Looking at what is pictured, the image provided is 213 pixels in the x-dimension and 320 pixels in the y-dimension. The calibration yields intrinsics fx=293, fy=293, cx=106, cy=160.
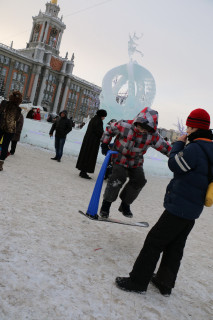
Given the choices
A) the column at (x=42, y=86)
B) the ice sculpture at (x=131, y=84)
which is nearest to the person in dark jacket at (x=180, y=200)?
the ice sculpture at (x=131, y=84)

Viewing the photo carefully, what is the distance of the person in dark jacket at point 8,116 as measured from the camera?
6.07 meters

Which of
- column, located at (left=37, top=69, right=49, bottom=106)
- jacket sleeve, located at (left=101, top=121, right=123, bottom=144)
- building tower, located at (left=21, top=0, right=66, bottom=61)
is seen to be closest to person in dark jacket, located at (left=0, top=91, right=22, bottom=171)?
jacket sleeve, located at (left=101, top=121, right=123, bottom=144)

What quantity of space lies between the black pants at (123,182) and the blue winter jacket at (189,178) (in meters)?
1.33

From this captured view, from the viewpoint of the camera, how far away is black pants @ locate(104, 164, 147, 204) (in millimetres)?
3750

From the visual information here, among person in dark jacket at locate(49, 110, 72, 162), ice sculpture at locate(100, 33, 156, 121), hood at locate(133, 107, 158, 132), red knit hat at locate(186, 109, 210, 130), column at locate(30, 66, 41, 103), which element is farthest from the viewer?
column at locate(30, 66, 41, 103)

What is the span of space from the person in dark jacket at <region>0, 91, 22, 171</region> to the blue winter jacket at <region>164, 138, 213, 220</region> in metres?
4.47

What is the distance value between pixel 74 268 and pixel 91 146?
18.5 feet

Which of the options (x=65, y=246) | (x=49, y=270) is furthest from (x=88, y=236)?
(x=49, y=270)

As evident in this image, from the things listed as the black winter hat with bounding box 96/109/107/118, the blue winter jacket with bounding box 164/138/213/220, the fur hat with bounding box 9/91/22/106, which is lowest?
the blue winter jacket with bounding box 164/138/213/220

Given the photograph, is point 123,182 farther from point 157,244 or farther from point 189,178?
point 189,178

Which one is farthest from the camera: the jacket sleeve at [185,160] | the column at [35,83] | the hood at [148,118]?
the column at [35,83]

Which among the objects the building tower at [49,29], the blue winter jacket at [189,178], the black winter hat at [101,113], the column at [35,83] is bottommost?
the blue winter jacket at [189,178]

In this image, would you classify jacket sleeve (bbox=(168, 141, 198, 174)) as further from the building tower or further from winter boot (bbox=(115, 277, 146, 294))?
the building tower

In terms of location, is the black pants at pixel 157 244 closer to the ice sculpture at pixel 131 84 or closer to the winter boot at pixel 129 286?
the winter boot at pixel 129 286
